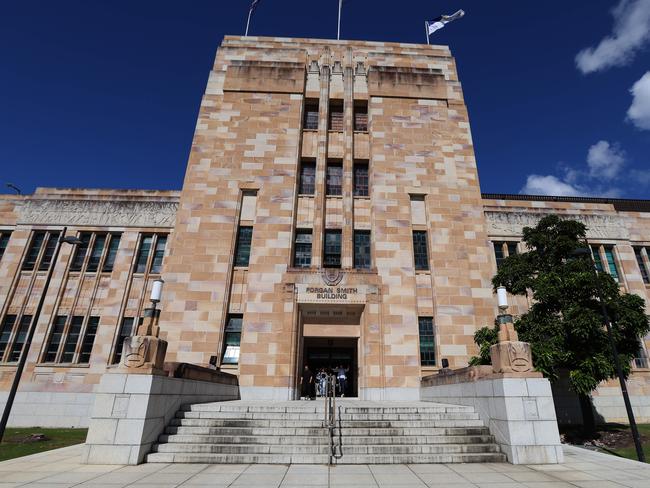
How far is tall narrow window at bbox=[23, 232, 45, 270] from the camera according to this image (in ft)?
74.9

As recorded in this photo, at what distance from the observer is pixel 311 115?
950 inches

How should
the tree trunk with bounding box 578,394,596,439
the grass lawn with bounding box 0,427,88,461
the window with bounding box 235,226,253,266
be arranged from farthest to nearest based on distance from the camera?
the window with bounding box 235,226,253,266 → the tree trunk with bounding box 578,394,596,439 → the grass lawn with bounding box 0,427,88,461

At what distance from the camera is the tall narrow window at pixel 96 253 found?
2287cm

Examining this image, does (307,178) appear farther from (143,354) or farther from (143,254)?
(143,354)

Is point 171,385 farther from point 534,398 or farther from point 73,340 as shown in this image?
point 73,340

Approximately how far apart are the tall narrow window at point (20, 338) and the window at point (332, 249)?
18.1 m

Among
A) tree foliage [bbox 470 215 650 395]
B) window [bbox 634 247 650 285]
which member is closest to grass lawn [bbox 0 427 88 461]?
tree foliage [bbox 470 215 650 395]

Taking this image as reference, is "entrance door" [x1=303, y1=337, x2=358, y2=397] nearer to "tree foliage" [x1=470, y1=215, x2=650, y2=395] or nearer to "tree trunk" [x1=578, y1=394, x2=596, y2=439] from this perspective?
"tree foliage" [x1=470, y1=215, x2=650, y2=395]

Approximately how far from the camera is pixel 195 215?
20.3 meters

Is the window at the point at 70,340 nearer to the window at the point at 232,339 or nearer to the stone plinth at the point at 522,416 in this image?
the window at the point at 232,339

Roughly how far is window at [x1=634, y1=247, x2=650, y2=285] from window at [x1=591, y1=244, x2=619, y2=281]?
2.26 meters

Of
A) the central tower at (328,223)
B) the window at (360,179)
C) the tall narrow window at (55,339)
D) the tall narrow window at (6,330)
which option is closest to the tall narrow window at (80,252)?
the tall narrow window at (55,339)

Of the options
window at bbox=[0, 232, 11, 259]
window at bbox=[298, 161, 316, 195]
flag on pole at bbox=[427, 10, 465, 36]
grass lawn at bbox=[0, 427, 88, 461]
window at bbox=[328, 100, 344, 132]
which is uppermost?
flag on pole at bbox=[427, 10, 465, 36]

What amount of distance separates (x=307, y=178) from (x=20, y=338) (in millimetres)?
19302
